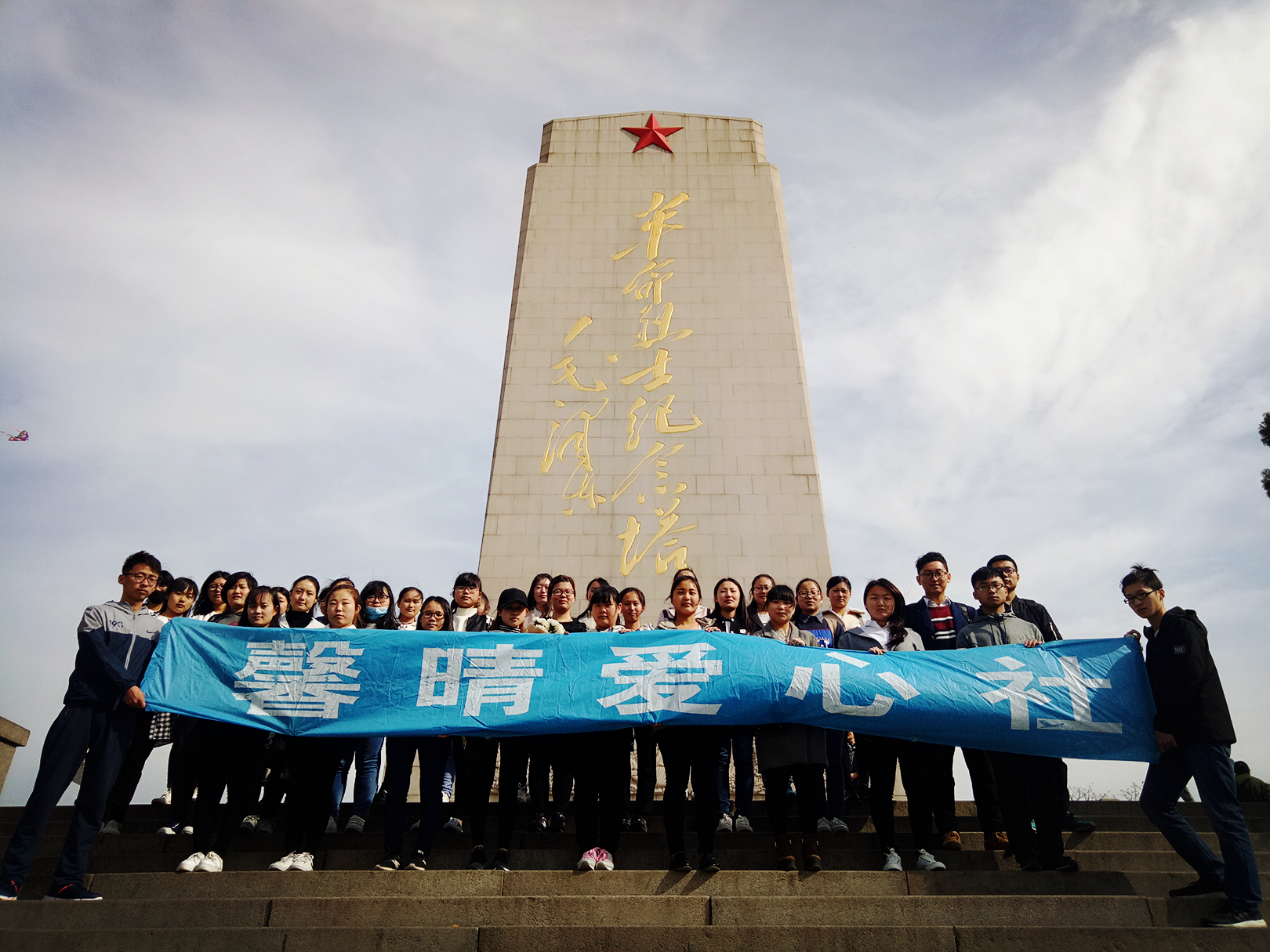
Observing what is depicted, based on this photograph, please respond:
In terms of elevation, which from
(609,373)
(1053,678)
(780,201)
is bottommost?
(1053,678)

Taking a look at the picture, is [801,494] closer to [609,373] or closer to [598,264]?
[609,373]

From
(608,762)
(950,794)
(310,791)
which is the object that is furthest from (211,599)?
(950,794)

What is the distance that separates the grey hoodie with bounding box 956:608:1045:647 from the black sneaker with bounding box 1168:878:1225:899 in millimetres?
1375

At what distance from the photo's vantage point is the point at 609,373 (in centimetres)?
1105

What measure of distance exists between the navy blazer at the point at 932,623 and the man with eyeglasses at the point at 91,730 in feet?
14.6

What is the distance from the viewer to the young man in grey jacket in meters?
4.32

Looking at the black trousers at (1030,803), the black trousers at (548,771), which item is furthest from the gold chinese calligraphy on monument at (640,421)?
the black trousers at (1030,803)

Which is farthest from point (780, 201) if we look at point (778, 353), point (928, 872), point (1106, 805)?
point (928, 872)

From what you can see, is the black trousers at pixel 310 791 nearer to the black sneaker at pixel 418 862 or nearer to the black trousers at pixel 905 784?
the black sneaker at pixel 418 862

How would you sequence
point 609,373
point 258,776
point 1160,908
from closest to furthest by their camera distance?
point 1160,908 → point 258,776 → point 609,373

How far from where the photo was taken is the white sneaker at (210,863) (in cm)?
431

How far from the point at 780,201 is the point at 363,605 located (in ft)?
30.2

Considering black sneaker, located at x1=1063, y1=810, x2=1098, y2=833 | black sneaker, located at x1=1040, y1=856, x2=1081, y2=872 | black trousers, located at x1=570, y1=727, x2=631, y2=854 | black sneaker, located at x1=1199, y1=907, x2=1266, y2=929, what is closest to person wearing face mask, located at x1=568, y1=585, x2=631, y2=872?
black trousers, located at x1=570, y1=727, x2=631, y2=854

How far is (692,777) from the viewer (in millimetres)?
4535
